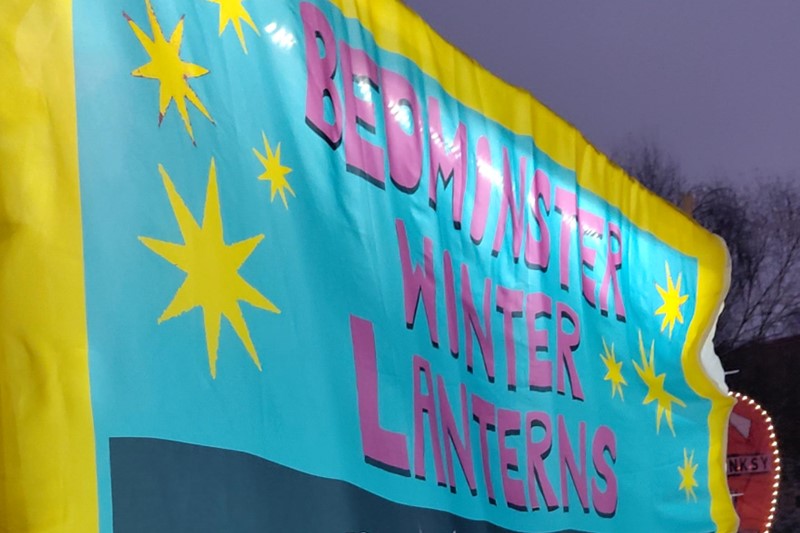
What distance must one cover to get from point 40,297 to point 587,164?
2.76 meters

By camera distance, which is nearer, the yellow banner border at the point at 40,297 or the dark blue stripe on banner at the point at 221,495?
the yellow banner border at the point at 40,297

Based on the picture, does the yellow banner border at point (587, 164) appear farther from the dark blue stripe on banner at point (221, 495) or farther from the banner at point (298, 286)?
the dark blue stripe on banner at point (221, 495)

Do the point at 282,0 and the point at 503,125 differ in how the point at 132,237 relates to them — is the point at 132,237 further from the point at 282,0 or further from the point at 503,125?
the point at 503,125

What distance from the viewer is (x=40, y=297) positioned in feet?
5.10

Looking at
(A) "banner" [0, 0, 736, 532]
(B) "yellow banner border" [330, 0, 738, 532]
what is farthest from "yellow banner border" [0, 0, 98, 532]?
(B) "yellow banner border" [330, 0, 738, 532]

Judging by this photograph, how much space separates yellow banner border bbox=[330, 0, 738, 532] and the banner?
0.05 ft

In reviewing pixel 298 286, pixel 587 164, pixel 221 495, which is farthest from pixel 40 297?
pixel 587 164

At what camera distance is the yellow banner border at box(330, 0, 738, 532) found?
2904 mm

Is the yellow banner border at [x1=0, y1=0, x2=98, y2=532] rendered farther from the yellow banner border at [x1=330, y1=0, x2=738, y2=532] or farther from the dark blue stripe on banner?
the yellow banner border at [x1=330, y1=0, x2=738, y2=532]

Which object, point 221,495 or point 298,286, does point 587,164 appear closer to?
point 298,286

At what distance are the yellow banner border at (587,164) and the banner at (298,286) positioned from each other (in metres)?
0.02

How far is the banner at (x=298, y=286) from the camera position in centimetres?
160

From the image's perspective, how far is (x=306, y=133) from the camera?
7.76 feet

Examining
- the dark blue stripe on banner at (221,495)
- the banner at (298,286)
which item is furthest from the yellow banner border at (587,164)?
the dark blue stripe on banner at (221,495)
